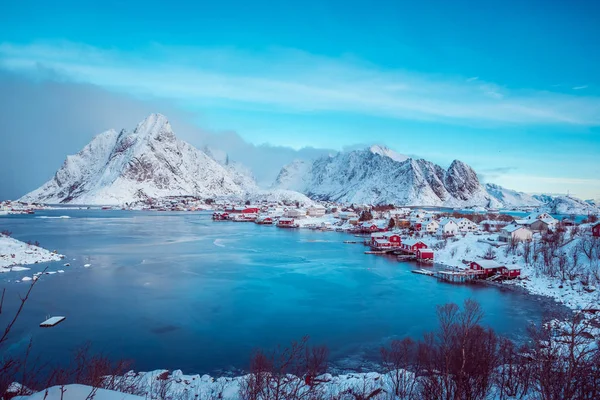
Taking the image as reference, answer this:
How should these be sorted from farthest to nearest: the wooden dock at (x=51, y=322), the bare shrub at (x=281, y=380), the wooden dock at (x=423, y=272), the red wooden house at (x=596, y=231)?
1. the red wooden house at (x=596, y=231)
2. the wooden dock at (x=423, y=272)
3. the wooden dock at (x=51, y=322)
4. the bare shrub at (x=281, y=380)

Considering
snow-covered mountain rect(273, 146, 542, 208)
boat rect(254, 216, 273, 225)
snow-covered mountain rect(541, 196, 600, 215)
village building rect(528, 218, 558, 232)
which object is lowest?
boat rect(254, 216, 273, 225)

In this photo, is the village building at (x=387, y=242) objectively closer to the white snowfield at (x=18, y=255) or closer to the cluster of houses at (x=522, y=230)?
the cluster of houses at (x=522, y=230)

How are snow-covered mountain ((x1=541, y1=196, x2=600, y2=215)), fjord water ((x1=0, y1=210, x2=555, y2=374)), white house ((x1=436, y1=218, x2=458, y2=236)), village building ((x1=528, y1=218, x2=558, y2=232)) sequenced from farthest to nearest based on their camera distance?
snow-covered mountain ((x1=541, y1=196, x2=600, y2=215)), white house ((x1=436, y1=218, x2=458, y2=236)), village building ((x1=528, y1=218, x2=558, y2=232)), fjord water ((x1=0, y1=210, x2=555, y2=374))

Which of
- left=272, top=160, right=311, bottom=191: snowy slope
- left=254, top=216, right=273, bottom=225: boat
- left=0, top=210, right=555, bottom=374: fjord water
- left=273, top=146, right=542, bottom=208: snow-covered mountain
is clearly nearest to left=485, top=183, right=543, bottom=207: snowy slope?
left=273, top=146, right=542, bottom=208: snow-covered mountain

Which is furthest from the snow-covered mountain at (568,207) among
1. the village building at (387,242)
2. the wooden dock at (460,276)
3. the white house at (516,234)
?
the wooden dock at (460,276)

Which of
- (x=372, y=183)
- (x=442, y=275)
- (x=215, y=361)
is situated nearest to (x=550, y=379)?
(x=215, y=361)

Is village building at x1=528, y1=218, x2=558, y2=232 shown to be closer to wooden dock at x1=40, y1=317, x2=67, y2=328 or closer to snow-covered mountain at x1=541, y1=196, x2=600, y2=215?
wooden dock at x1=40, y1=317, x2=67, y2=328

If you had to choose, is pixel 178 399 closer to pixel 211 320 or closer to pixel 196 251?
pixel 211 320

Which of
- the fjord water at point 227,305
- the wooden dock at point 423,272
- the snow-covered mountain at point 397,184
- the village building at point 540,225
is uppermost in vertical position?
the snow-covered mountain at point 397,184
